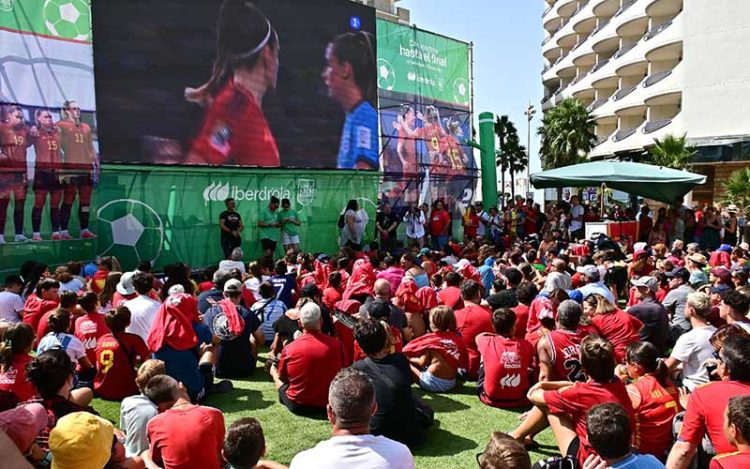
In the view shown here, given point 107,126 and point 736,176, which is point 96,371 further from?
point 736,176

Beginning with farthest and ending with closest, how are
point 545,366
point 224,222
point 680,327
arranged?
point 224,222
point 680,327
point 545,366

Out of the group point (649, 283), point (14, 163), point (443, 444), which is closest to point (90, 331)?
point (443, 444)

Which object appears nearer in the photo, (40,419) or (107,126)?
(40,419)

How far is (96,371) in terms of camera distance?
5816 millimetres

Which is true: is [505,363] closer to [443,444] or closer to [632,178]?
[443,444]

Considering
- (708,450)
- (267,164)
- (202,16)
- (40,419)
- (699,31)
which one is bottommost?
(708,450)

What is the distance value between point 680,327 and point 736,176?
58.0ft

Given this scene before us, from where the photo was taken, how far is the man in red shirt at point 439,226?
1766cm

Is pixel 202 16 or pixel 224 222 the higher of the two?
pixel 202 16

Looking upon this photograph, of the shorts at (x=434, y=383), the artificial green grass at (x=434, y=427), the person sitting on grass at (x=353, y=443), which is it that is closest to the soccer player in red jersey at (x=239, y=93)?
the artificial green grass at (x=434, y=427)

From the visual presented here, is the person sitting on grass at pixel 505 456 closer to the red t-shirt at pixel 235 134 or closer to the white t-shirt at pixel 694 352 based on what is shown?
the white t-shirt at pixel 694 352

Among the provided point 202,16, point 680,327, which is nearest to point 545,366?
point 680,327

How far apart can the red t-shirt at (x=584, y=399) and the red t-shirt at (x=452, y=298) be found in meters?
3.70

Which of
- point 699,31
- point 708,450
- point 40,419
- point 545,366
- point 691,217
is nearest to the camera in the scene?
point 40,419
